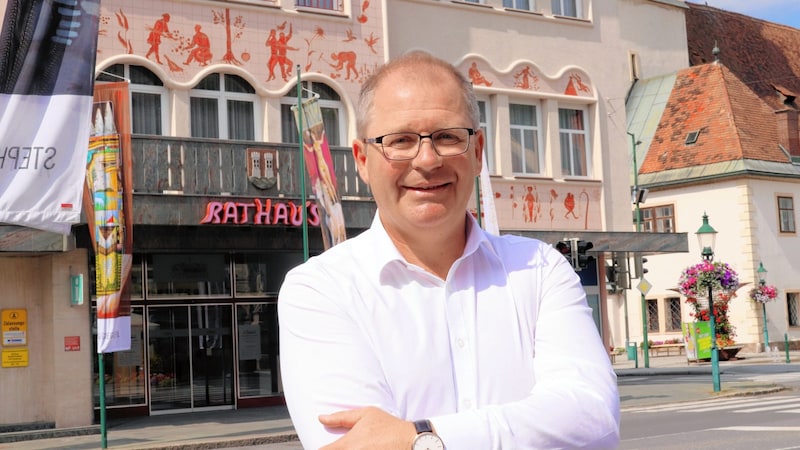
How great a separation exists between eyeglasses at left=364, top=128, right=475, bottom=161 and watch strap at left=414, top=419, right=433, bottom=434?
0.62 metres

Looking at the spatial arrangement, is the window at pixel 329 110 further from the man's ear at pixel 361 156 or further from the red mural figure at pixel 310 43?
the man's ear at pixel 361 156

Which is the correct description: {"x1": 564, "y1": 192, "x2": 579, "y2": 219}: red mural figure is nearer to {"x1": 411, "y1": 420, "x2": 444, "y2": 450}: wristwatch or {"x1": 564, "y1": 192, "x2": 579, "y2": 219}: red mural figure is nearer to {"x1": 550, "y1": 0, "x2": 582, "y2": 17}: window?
{"x1": 550, "y1": 0, "x2": 582, "y2": 17}: window

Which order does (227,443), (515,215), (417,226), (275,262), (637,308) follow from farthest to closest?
1. (637,308)
2. (515,215)
3. (275,262)
4. (227,443)
5. (417,226)

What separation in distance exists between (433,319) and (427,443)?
34cm

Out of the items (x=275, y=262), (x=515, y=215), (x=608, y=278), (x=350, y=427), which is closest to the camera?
(x=350, y=427)

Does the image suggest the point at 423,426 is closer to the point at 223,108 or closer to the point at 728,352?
the point at 223,108

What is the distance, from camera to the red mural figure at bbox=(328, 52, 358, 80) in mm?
27250

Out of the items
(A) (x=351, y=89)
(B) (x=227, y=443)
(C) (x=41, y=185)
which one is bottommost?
(B) (x=227, y=443)

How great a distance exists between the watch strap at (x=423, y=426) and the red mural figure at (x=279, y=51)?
2418 cm

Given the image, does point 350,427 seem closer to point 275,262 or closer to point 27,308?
point 27,308

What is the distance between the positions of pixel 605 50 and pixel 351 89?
851 centimetres

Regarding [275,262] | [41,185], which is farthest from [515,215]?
[41,185]

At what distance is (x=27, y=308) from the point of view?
23.3 metres

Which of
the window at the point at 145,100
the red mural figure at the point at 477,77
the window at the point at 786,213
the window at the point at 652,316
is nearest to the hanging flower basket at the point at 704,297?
the window at the point at 652,316
